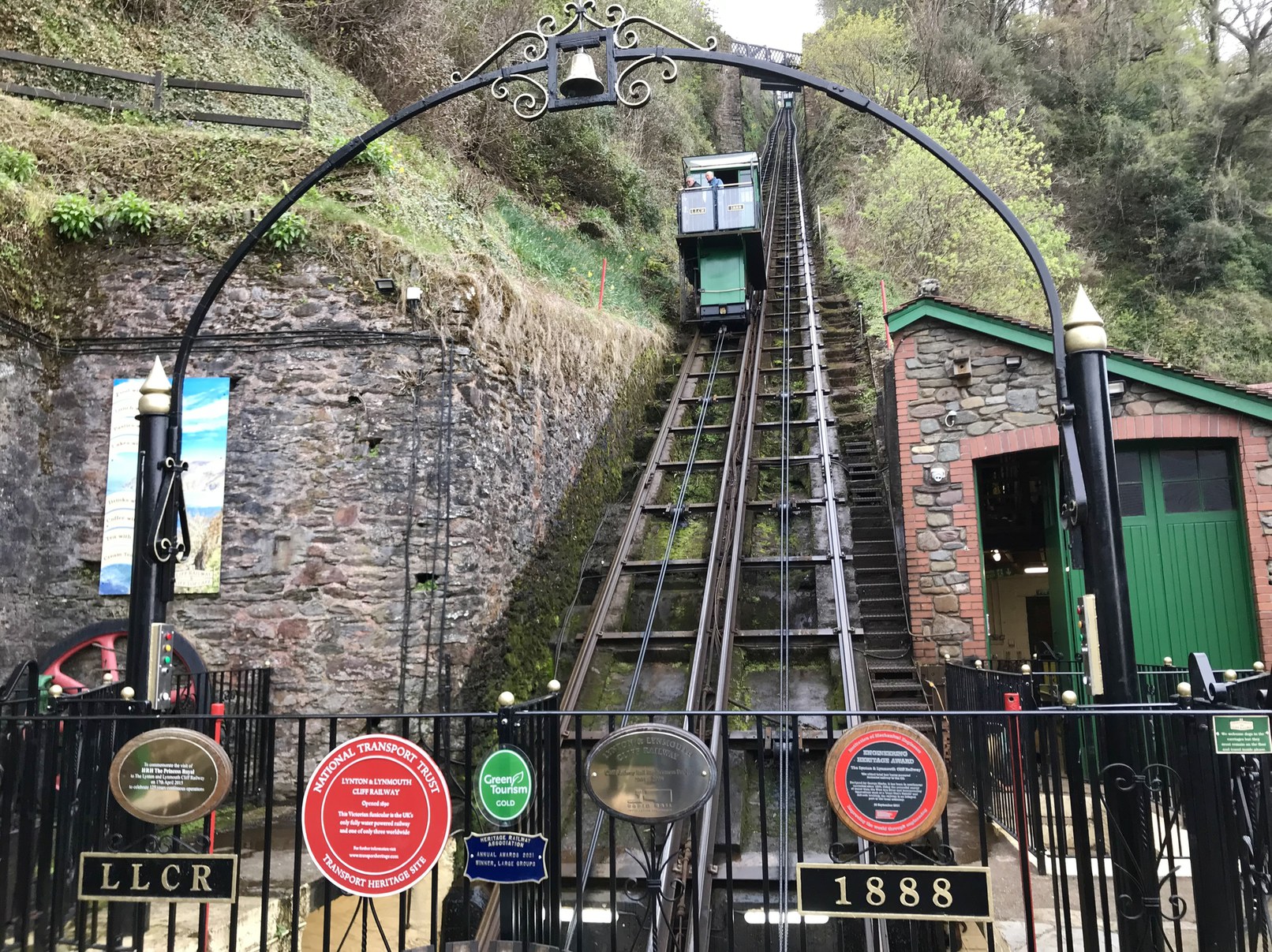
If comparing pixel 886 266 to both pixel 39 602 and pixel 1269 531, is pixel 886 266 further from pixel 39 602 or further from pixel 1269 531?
pixel 39 602

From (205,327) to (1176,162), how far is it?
24024 mm

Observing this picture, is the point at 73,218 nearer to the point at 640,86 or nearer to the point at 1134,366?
the point at 640,86

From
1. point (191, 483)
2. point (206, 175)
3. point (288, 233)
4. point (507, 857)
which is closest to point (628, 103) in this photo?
point (507, 857)

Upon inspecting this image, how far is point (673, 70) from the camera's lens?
4.80 meters

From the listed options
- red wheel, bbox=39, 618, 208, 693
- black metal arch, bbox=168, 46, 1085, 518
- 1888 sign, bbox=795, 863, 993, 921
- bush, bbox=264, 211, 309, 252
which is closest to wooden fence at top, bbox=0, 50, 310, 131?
bush, bbox=264, 211, 309, 252

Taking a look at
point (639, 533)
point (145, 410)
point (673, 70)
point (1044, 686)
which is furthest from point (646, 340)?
point (145, 410)

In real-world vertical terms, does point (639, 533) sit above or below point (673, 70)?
below

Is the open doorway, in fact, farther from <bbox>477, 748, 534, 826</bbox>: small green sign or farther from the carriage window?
<bbox>477, 748, 534, 826</bbox>: small green sign

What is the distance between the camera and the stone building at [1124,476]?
8.88m

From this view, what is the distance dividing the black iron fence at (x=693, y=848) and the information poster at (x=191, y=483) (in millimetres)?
A: 2210

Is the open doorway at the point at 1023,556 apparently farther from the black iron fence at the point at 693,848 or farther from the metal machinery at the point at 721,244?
the metal machinery at the point at 721,244

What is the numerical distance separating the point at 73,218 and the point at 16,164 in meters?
0.84

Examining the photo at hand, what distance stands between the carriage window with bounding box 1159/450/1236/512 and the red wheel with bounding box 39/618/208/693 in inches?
391

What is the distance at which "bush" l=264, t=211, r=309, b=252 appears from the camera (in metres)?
7.88
